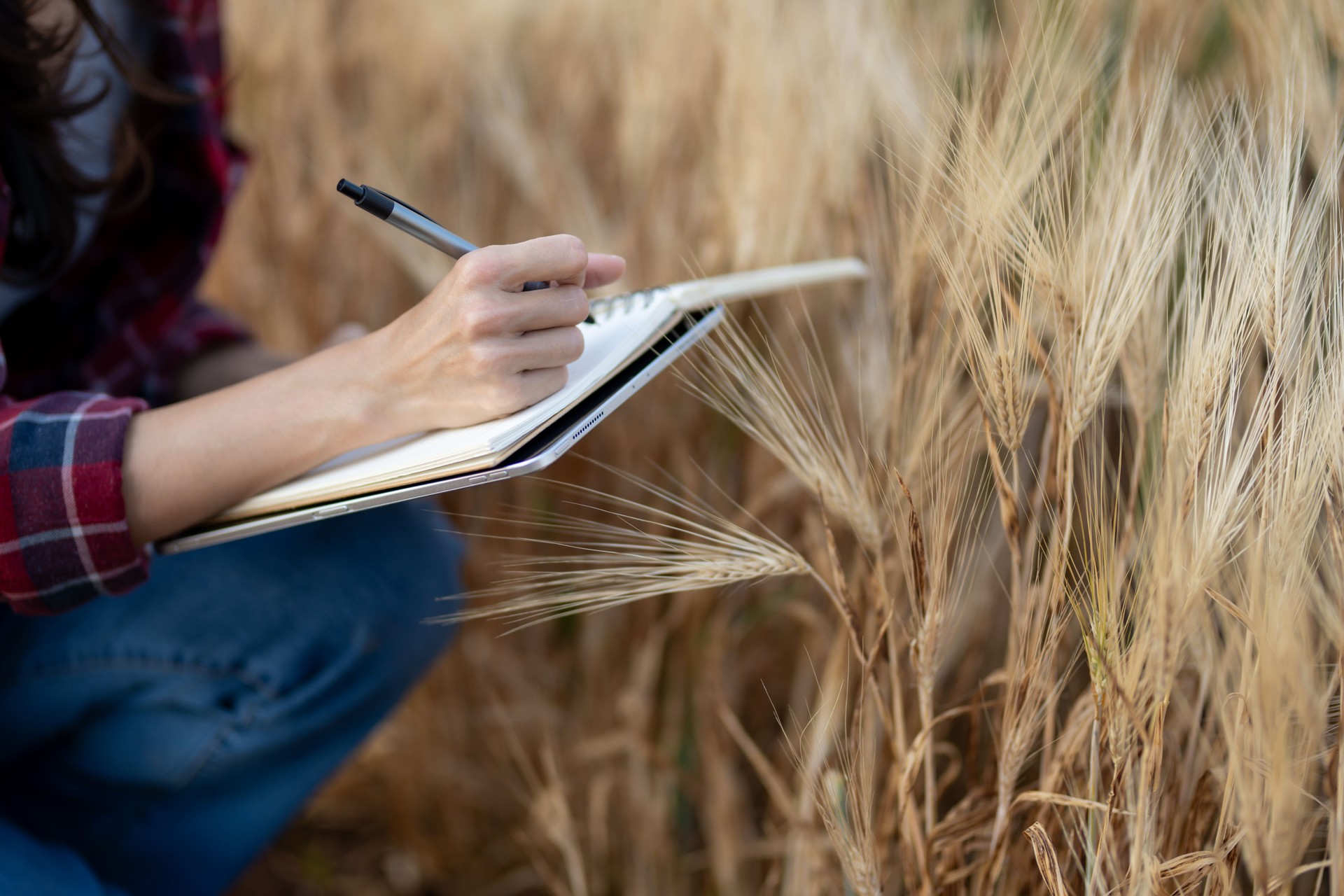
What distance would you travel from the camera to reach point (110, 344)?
750mm

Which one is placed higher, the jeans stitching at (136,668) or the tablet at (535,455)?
the tablet at (535,455)

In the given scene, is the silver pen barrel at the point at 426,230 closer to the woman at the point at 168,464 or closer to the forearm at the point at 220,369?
the woman at the point at 168,464

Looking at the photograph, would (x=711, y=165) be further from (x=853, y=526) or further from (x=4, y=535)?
(x=4, y=535)

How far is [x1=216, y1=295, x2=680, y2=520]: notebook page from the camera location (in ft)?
1.49

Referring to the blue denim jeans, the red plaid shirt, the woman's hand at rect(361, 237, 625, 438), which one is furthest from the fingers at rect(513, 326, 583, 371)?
the blue denim jeans

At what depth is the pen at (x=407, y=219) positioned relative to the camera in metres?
0.44

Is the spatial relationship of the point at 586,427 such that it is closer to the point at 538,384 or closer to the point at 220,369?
the point at 538,384

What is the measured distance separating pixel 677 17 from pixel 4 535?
0.80 metres

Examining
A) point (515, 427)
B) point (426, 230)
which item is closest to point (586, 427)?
point (515, 427)

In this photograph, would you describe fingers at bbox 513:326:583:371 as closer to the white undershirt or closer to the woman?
the woman

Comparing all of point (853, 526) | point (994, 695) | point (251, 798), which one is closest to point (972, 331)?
point (853, 526)

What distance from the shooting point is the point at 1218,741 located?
0.48m

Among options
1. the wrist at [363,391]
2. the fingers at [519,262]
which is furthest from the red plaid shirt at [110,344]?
the fingers at [519,262]

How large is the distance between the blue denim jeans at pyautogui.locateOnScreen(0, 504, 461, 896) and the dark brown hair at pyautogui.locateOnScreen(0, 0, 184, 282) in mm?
244
